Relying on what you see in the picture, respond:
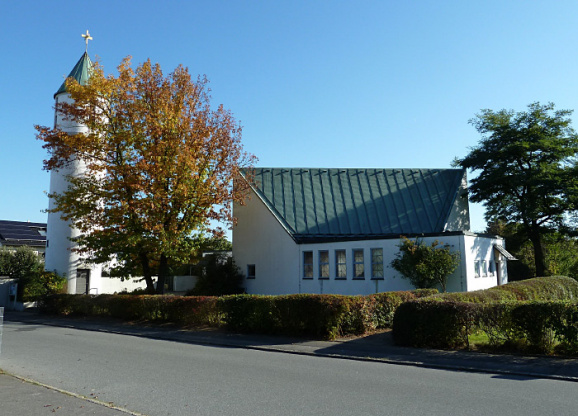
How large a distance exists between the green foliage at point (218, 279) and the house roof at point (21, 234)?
28.1 metres

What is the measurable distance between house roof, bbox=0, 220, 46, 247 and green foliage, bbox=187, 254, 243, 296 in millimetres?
28141

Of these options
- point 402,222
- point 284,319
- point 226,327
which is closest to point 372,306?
point 284,319

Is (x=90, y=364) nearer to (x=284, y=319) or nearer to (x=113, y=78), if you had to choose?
(x=284, y=319)

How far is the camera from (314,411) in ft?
21.6

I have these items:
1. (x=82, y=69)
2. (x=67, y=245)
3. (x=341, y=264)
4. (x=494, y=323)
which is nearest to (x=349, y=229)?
(x=341, y=264)

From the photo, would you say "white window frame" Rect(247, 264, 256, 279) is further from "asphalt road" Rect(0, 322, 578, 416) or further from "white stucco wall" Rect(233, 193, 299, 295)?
"asphalt road" Rect(0, 322, 578, 416)

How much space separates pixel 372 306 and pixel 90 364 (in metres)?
8.57

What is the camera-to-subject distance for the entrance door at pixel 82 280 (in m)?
30.2

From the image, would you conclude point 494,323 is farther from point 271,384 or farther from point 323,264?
point 323,264

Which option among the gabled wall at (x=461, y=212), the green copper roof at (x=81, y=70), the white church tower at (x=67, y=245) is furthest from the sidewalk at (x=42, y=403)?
the gabled wall at (x=461, y=212)

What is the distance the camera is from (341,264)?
1014 inches

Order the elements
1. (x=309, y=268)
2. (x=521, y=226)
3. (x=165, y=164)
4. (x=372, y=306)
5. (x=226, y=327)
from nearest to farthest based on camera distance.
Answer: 1. (x=372, y=306)
2. (x=226, y=327)
3. (x=165, y=164)
4. (x=309, y=268)
5. (x=521, y=226)

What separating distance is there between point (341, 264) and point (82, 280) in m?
17.0

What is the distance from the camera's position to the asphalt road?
680 cm
